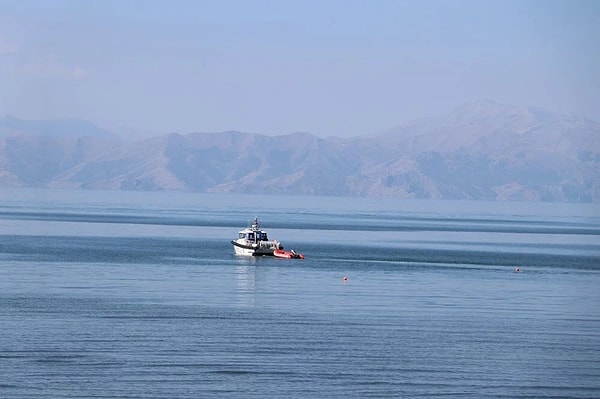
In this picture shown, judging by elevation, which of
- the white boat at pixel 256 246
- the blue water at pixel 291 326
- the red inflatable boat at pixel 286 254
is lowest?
the blue water at pixel 291 326

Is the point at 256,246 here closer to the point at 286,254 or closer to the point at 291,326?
the point at 286,254

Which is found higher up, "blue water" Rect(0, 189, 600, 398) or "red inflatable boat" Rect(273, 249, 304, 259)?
"red inflatable boat" Rect(273, 249, 304, 259)

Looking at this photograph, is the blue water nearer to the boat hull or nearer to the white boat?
the boat hull

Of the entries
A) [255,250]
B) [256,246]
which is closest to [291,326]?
[255,250]

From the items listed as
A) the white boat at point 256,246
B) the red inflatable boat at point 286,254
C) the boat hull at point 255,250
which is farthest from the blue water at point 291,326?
the white boat at point 256,246

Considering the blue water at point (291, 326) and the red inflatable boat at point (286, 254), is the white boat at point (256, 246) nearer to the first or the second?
the red inflatable boat at point (286, 254)

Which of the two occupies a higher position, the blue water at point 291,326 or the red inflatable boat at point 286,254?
the red inflatable boat at point 286,254

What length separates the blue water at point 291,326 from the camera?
4447 cm

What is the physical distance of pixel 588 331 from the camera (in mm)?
60125

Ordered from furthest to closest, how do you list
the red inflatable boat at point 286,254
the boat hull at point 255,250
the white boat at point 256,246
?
the white boat at point 256,246, the boat hull at point 255,250, the red inflatable boat at point 286,254

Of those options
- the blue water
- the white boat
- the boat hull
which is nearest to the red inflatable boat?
the blue water

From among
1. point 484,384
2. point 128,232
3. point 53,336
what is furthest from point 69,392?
point 128,232

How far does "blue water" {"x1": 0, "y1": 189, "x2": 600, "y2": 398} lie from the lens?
4447 centimetres

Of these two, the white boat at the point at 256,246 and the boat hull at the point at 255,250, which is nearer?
the boat hull at the point at 255,250
